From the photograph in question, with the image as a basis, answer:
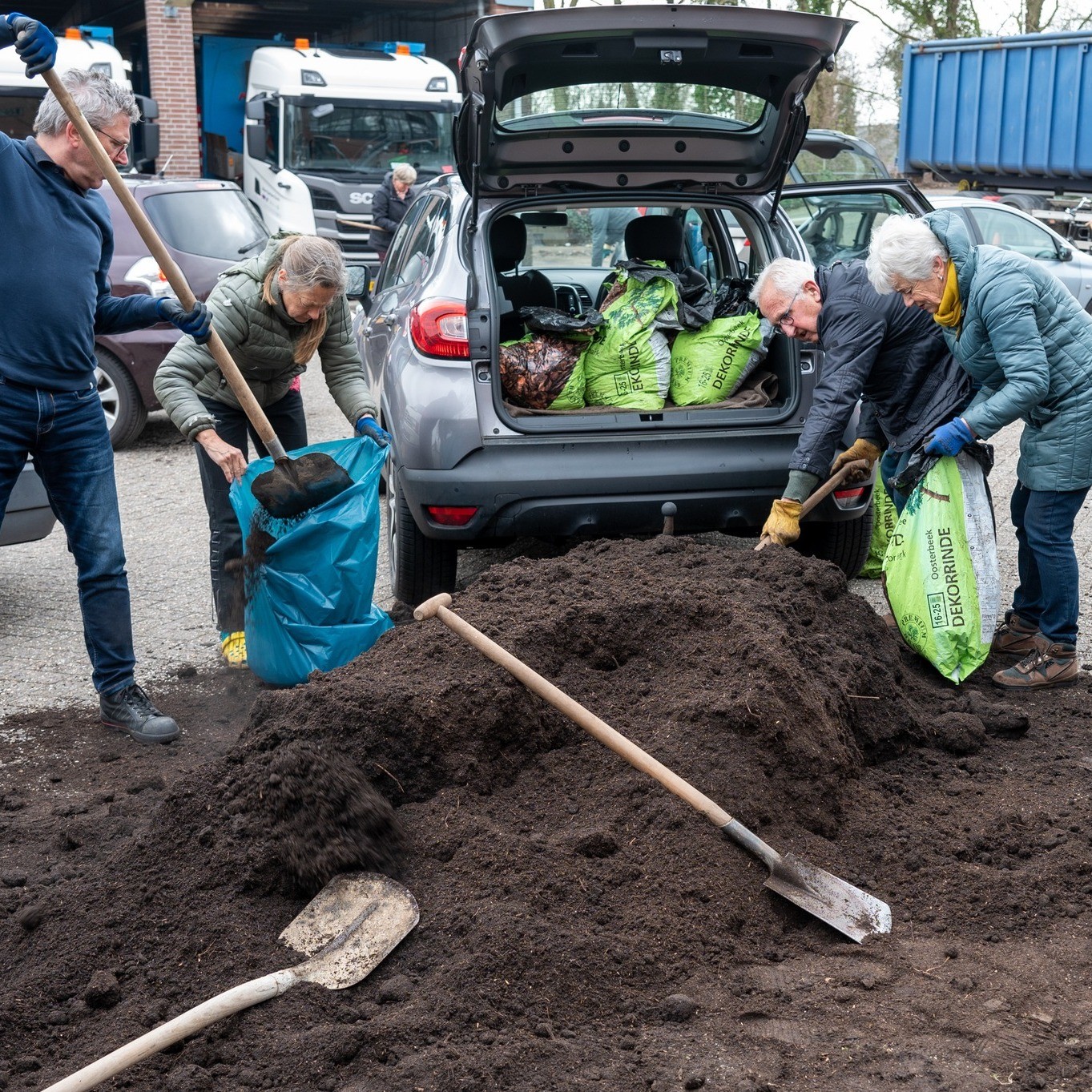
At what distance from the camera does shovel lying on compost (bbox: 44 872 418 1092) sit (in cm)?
240

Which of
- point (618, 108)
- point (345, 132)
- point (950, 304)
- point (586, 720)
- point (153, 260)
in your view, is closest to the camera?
point (586, 720)

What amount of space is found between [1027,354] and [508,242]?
2.74 m

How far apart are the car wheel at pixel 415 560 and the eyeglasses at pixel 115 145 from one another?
1.57 meters

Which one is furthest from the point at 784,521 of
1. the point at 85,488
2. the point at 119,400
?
the point at 119,400

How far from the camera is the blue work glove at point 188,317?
4.09 meters

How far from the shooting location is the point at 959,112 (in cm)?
1727

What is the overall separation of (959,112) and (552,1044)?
17.5 meters

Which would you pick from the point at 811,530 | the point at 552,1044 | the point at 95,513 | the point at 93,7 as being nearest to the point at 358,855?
the point at 552,1044

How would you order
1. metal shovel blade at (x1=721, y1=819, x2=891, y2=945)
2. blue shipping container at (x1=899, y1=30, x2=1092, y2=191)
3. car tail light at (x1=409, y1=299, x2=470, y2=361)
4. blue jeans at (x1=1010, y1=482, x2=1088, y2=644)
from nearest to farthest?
metal shovel blade at (x1=721, y1=819, x2=891, y2=945) < blue jeans at (x1=1010, y1=482, x2=1088, y2=644) < car tail light at (x1=409, y1=299, x2=470, y2=361) < blue shipping container at (x1=899, y1=30, x2=1092, y2=191)

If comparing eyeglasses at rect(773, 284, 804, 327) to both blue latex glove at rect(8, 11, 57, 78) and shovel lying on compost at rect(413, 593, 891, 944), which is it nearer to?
shovel lying on compost at rect(413, 593, 891, 944)

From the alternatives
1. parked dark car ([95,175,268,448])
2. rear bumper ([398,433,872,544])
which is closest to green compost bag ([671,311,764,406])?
rear bumper ([398,433,872,544])

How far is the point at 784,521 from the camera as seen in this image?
4.56 m

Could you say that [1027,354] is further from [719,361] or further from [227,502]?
[227,502]

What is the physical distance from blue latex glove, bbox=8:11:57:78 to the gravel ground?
233cm
